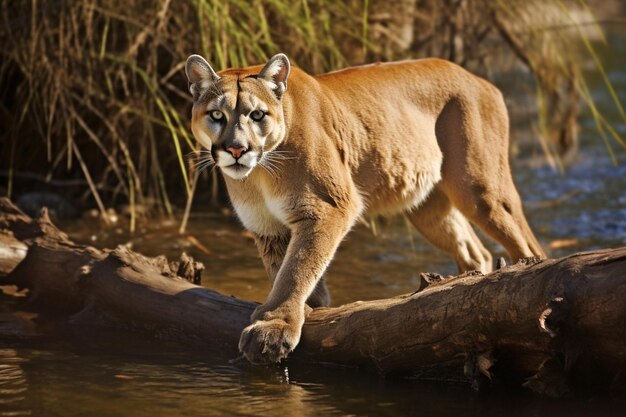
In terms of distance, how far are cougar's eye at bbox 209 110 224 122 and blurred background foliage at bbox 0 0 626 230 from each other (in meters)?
1.33

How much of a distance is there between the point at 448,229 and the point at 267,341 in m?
1.91

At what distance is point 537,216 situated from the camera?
348 inches

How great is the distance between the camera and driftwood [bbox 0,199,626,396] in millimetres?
3912

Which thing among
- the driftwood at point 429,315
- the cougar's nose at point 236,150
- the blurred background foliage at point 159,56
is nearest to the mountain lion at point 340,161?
the cougar's nose at point 236,150

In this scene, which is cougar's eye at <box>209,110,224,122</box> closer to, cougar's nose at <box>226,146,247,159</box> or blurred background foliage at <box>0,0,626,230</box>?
cougar's nose at <box>226,146,247,159</box>

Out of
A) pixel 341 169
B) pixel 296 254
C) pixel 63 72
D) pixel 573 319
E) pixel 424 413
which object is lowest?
pixel 424 413

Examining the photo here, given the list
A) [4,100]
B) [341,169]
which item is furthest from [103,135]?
[341,169]

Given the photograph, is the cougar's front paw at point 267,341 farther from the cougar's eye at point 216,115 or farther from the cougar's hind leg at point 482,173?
the cougar's hind leg at point 482,173

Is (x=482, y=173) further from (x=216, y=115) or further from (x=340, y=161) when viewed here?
(x=216, y=115)

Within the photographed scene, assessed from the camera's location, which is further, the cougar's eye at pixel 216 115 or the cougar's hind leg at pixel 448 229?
the cougar's hind leg at pixel 448 229

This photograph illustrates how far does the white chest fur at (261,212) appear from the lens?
5.09 metres

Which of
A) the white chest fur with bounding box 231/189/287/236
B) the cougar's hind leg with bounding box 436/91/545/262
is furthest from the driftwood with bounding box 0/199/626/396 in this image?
the cougar's hind leg with bounding box 436/91/545/262

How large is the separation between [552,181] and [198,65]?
5928 millimetres

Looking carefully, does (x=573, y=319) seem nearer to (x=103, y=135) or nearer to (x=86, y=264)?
(x=86, y=264)
